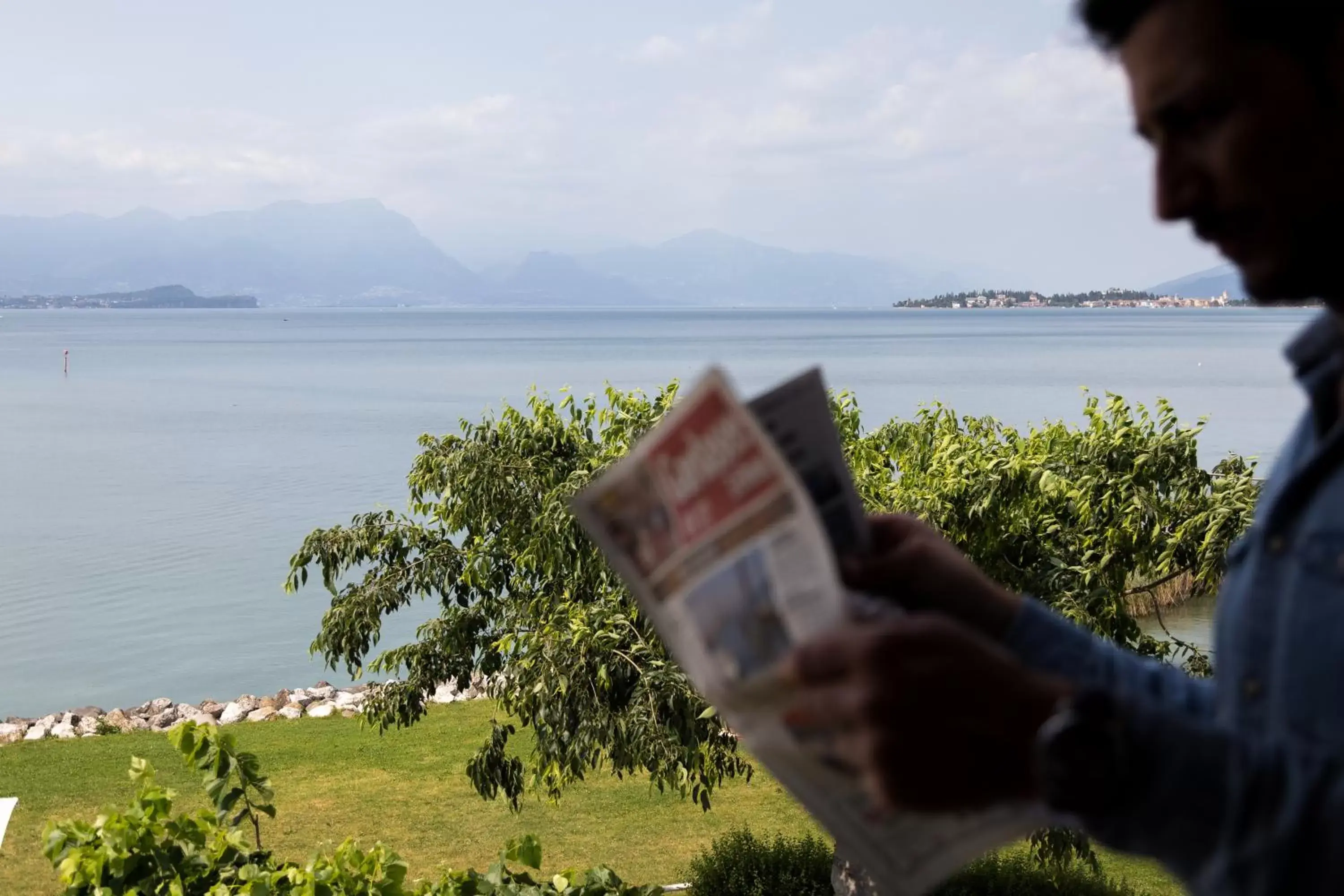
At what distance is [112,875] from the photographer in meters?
4.68

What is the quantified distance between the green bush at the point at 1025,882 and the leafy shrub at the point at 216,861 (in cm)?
498

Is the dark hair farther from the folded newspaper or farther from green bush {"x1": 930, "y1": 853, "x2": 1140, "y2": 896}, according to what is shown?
green bush {"x1": 930, "y1": 853, "x2": 1140, "y2": 896}

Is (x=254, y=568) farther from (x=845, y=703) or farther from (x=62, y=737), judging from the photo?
(x=845, y=703)

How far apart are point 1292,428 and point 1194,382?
69.6 metres

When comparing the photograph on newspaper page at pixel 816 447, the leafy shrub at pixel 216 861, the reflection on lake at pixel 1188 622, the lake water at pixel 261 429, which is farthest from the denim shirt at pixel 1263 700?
the reflection on lake at pixel 1188 622

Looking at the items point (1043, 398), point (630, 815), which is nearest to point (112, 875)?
point (630, 815)

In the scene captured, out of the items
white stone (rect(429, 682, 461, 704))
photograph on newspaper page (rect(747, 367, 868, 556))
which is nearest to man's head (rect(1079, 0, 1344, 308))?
photograph on newspaper page (rect(747, 367, 868, 556))

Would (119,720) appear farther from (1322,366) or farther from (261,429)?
(261,429)

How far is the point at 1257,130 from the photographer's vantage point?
104 cm

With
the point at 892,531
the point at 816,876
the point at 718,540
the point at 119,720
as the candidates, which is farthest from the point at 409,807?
the point at 718,540

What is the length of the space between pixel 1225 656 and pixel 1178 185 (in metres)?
0.40

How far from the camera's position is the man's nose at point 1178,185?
3.61 ft

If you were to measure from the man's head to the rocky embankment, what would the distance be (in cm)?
1689

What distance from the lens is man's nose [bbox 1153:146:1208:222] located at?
43.3 inches
